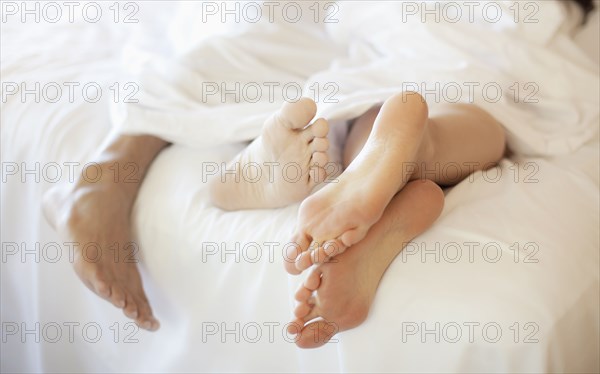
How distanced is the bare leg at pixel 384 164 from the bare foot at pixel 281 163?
7cm

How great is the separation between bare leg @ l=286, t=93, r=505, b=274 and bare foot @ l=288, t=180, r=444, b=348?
0.02 meters

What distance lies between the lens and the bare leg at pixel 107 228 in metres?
0.91

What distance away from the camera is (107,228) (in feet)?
3.03

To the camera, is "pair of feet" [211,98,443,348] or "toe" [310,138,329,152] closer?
"pair of feet" [211,98,443,348]

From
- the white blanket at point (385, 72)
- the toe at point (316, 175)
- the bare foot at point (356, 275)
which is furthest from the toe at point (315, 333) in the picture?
the white blanket at point (385, 72)

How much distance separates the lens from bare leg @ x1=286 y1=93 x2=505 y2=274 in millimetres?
732

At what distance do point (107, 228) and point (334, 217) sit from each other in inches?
13.8

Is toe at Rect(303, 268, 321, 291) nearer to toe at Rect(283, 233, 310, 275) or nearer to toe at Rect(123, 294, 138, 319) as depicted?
toe at Rect(283, 233, 310, 275)

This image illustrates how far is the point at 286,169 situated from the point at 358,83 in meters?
0.23

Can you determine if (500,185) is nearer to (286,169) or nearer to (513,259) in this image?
(513,259)

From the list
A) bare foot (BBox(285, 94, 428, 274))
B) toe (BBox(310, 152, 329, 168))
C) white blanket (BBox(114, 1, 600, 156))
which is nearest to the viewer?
bare foot (BBox(285, 94, 428, 274))

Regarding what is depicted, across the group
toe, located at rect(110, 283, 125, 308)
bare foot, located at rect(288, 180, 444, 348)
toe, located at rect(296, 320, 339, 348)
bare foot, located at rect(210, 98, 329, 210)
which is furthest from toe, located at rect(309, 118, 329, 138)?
toe, located at rect(110, 283, 125, 308)

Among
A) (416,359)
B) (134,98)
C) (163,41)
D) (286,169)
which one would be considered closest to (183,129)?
(134,98)

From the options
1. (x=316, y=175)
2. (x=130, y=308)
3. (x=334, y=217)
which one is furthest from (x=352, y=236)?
(x=130, y=308)
